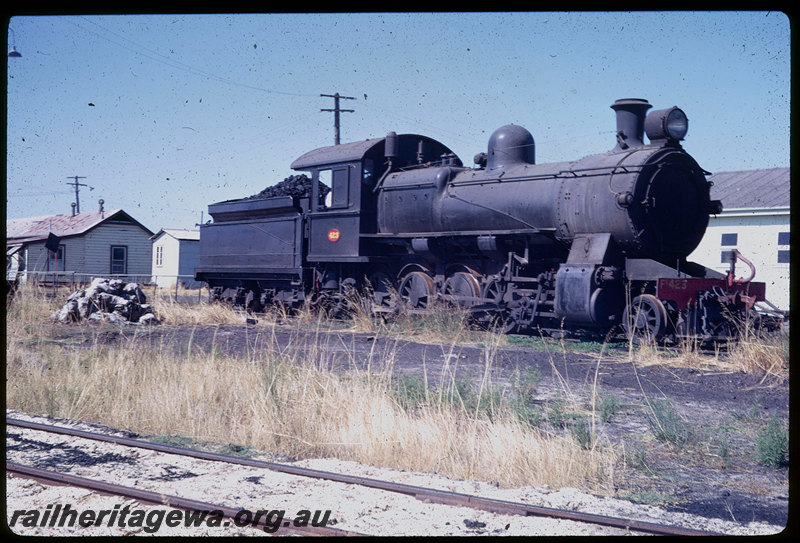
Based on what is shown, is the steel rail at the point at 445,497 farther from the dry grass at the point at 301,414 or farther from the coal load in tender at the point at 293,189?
the coal load in tender at the point at 293,189

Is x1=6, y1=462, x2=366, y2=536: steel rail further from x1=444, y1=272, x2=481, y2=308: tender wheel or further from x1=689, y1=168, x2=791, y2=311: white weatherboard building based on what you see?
x1=689, y1=168, x2=791, y2=311: white weatherboard building

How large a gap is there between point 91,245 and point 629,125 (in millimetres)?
30866

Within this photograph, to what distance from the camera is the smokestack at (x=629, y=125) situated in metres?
12.1

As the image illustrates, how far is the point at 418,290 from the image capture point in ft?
47.2

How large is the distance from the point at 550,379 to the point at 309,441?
146 inches

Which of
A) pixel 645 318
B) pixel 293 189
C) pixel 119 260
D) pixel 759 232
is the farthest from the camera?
pixel 119 260

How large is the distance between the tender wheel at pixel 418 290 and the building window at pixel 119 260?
26604 mm

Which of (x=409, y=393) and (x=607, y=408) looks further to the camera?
(x=409, y=393)

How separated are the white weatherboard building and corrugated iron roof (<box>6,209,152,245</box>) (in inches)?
1111

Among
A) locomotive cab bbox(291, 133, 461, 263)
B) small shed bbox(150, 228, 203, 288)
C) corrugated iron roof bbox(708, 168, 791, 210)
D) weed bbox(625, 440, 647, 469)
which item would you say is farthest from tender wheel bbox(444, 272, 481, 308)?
small shed bbox(150, 228, 203, 288)

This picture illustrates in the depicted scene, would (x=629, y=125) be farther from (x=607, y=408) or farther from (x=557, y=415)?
(x=557, y=415)

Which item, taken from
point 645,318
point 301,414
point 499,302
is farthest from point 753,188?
point 301,414

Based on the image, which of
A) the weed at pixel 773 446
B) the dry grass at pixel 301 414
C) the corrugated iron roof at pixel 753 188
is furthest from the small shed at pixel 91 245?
the weed at pixel 773 446

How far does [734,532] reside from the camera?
3.94 metres
